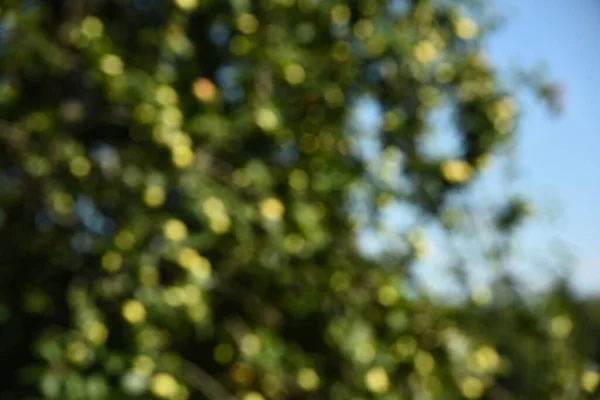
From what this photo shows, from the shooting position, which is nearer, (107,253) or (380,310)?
(107,253)

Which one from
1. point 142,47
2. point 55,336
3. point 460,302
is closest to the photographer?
point 55,336

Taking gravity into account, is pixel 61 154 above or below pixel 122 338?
above

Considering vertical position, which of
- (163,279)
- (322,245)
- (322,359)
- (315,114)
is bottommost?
(322,359)

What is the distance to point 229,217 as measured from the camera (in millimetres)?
1503

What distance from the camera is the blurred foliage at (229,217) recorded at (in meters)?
1.49

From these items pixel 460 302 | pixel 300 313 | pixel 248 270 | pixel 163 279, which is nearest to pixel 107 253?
pixel 163 279

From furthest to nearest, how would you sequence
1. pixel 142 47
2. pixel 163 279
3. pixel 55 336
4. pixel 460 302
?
pixel 460 302 < pixel 142 47 < pixel 163 279 < pixel 55 336

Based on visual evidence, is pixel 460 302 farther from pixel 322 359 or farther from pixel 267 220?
pixel 267 220

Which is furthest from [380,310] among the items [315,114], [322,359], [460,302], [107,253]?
[107,253]

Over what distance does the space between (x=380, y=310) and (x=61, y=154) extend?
801mm

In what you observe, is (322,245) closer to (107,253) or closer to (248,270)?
(248,270)

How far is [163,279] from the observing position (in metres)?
1.56

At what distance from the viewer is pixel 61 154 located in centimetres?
149

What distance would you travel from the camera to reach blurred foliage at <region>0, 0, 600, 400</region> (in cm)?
149
